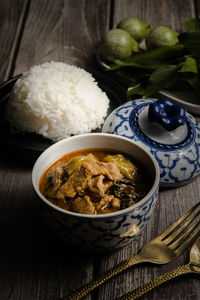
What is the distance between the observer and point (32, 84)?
1.59 m

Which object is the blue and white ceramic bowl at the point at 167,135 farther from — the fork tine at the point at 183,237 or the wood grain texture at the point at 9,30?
the wood grain texture at the point at 9,30

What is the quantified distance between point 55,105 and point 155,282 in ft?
2.76

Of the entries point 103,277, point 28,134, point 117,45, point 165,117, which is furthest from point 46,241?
point 117,45

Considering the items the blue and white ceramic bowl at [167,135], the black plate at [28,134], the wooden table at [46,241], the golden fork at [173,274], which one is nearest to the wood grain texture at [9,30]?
the wooden table at [46,241]

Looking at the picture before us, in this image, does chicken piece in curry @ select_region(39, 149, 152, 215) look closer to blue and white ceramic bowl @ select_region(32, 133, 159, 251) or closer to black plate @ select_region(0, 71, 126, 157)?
blue and white ceramic bowl @ select_region(32, 133, 159, 251)

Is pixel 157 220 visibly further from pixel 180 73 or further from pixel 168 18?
pixel 168 18

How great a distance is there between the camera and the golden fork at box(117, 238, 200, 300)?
1.05 m

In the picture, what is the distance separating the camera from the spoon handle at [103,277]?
1.05 meters

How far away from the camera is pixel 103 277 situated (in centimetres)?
109

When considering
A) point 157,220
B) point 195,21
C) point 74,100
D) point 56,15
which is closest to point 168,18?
point 195,21

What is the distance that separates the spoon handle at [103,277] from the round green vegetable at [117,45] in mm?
1178

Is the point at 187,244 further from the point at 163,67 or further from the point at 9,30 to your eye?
the point at 9,30

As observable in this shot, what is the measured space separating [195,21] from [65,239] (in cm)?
163

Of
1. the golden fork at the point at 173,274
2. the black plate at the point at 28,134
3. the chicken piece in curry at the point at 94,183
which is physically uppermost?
the chicken piece in curry at the point at 94,183
